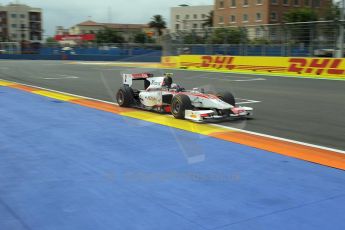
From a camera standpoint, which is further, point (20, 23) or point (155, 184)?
point (20, 23)

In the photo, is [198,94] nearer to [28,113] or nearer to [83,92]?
[28,113]

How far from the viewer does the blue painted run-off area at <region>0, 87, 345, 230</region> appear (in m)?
4.05

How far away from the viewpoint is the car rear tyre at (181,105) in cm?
919

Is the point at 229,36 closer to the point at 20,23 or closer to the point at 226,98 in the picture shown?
the point at 226,98

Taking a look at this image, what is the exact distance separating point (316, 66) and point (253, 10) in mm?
68115

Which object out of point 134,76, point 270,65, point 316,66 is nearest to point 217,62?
point 270,65

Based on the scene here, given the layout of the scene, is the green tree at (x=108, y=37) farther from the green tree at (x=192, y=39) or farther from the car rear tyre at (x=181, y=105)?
the car rear tyre at (x=181, y=105)

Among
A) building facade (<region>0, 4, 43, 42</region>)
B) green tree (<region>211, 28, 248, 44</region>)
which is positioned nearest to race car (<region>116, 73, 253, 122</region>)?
green tree (<region>211, 28, 248, 44</region>)

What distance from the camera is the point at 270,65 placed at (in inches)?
969

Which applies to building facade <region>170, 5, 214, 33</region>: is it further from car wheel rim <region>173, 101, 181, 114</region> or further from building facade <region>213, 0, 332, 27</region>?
car wheel rim <region>173, 101, 181, 114</region>

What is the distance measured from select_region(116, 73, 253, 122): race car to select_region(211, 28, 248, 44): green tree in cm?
1991

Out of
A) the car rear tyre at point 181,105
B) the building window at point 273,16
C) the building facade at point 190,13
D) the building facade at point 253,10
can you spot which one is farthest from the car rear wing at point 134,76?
the building facade at point 190,13

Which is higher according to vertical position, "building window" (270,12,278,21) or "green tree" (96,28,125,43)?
"building window" (270,12,278,21)

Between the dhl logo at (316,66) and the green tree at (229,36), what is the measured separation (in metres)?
6.54
